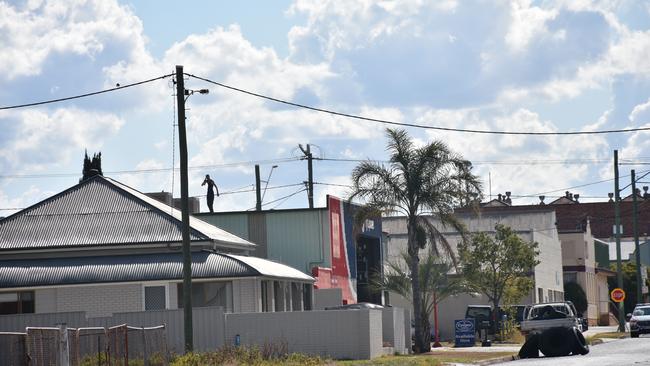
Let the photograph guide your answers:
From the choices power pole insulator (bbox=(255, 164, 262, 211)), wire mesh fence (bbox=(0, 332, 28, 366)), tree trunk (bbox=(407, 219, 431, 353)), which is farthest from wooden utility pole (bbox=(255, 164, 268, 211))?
wire mesh fence (bbox=(0, 332, 28, 366))

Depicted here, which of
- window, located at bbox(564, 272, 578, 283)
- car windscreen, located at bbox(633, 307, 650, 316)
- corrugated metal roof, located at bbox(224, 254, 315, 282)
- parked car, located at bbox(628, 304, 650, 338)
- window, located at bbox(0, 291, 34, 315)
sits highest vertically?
corrugated metal roof, located at bbox(224, 254, 315, 282)

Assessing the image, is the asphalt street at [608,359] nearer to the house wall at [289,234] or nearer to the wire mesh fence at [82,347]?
the wire mesh fence at [82,347]

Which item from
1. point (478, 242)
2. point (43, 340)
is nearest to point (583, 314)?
point (478, 242)

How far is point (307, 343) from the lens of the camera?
3844 centimetres

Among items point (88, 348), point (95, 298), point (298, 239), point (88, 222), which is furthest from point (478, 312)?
point (88, 348)

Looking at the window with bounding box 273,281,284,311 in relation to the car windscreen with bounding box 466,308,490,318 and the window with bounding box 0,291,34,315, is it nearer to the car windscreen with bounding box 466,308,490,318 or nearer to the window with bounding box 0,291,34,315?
the window with bounding box 0,291,34,315

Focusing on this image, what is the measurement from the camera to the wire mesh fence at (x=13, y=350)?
25.8 meters

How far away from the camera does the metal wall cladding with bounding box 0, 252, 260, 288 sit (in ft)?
135

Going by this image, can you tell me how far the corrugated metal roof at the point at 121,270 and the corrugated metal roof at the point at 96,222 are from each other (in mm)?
1232

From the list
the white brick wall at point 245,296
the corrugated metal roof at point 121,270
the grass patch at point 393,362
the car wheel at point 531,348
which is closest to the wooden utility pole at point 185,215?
the grass patch at point 393,362

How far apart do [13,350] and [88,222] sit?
57.5 ft

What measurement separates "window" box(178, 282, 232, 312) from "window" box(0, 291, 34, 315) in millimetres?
5511

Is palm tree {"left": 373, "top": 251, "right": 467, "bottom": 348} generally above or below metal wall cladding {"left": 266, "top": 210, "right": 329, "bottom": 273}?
below

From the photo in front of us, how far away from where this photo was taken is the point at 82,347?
1332 inches
